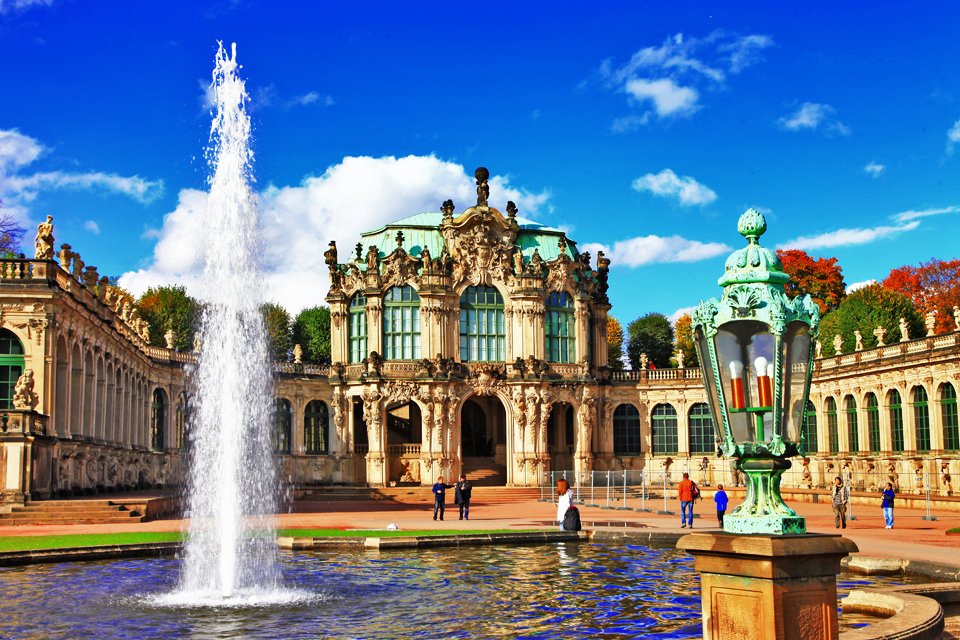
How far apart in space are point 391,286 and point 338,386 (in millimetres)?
6928

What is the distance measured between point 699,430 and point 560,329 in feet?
40.4

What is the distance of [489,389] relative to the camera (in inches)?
2494

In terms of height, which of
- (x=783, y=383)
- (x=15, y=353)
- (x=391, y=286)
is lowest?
(x=783, y=383)

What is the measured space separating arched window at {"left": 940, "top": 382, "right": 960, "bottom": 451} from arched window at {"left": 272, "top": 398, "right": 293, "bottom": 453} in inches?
1487

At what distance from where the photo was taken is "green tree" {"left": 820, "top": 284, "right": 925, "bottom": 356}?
67.1 m

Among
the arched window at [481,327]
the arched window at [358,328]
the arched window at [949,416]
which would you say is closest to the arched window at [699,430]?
the arched window at [481,327]

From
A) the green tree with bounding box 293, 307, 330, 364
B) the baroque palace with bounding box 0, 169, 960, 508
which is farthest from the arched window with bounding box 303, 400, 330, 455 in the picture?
the green tree with bounding box 293, 307, 330, 364

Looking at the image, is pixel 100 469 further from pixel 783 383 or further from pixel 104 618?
pixel 783 383

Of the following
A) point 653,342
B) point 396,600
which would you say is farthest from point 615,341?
point 396,600

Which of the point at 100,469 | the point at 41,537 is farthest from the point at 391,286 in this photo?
the point at 41,537

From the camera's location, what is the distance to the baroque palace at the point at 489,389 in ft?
180

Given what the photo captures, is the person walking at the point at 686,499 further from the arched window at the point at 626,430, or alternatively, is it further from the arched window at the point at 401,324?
the arched window at the point at 626,430

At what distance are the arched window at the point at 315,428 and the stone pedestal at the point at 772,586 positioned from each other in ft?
190

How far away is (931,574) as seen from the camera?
2008 cm
